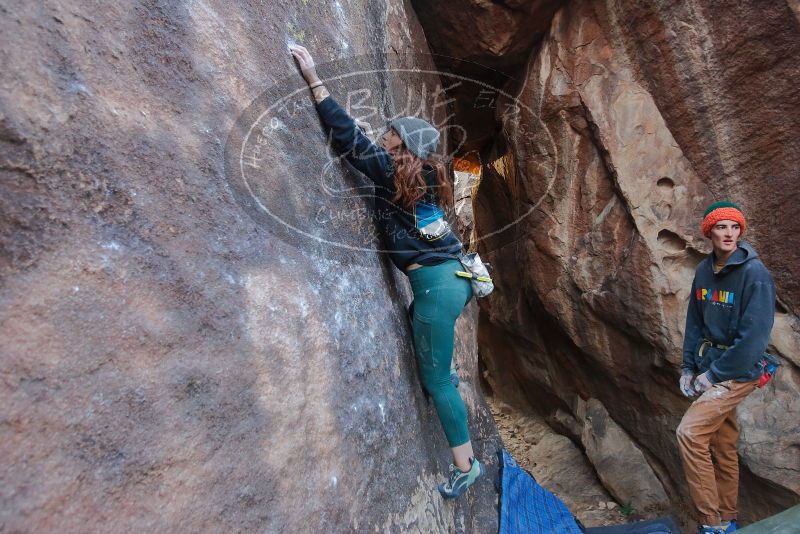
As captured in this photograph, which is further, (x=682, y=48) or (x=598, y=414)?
(x=598, y=414)

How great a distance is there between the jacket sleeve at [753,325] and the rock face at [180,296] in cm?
177

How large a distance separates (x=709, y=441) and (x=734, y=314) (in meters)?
0.81

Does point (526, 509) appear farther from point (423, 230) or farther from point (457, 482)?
point (423, 230)

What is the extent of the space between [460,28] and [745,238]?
3.01 m

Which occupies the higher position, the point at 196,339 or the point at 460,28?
the point at 460,28

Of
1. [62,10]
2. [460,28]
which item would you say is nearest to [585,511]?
[460,28]

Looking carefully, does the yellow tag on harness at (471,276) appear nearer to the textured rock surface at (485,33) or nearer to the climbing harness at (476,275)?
the climbing harness at (476,275)

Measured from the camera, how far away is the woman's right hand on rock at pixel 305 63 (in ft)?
6.98

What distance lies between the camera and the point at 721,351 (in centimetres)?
266

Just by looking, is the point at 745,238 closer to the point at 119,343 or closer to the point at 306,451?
the point at 306,451

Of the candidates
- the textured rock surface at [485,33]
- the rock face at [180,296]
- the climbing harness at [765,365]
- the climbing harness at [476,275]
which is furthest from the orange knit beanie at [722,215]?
the textured rock surface at [485,33]

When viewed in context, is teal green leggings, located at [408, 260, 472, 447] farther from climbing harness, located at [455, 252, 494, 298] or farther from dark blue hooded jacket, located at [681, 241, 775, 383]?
dark blue hooded jacket, located at [681, 241, 775, 383]

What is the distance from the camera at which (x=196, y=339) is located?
52.0 inches

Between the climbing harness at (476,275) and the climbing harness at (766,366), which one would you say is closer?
the climbing harness at (476,275)
